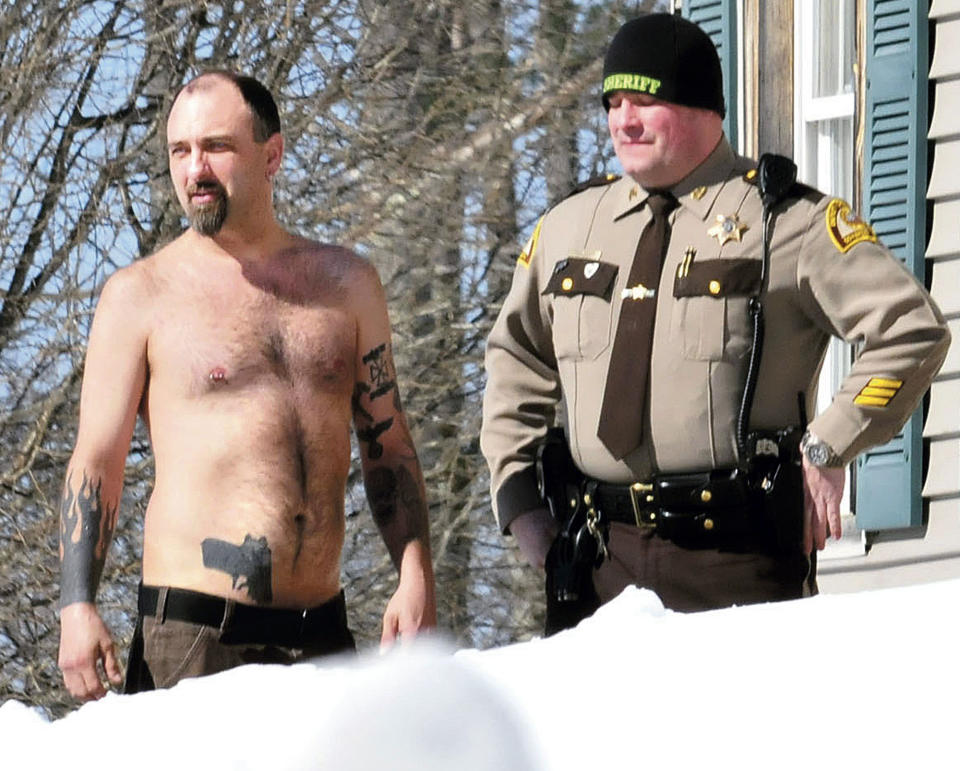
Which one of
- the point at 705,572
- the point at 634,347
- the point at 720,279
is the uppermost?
the point at 720,279

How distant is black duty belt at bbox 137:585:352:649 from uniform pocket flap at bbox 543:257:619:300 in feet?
2.63

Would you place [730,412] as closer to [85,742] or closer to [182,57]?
[85,742]

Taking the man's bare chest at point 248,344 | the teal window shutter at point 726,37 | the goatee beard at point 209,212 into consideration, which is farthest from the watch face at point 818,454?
the teal window shutter at point 726,37

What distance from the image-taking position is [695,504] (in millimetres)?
4352

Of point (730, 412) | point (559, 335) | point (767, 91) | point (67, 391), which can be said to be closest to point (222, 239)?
point (559, 335)

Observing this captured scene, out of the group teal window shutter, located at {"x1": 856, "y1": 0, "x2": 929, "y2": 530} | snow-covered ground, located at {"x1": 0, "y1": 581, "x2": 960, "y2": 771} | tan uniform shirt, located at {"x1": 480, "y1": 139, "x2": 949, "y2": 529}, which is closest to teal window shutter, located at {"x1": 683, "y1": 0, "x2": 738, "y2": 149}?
teal window shutter, located at {"x1": 856, "y1": 0, "x2": 929, "y2": 530}

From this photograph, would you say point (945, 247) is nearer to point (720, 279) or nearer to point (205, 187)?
point (720, 279)

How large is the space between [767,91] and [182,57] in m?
4.46

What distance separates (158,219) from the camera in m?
11.1

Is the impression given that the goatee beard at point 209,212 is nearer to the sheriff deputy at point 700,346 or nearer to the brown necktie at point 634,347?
the sheriff deputy at point 700,346

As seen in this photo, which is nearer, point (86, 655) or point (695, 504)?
point (86, 655)

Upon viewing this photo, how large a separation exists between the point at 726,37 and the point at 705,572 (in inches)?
149

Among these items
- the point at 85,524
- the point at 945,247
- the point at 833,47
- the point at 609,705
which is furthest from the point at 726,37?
the point at 609,705

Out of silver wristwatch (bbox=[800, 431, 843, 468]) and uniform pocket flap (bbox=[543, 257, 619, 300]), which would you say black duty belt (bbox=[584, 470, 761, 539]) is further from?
uniform pocket flap (bbox=[543, 257, 619, 300])
